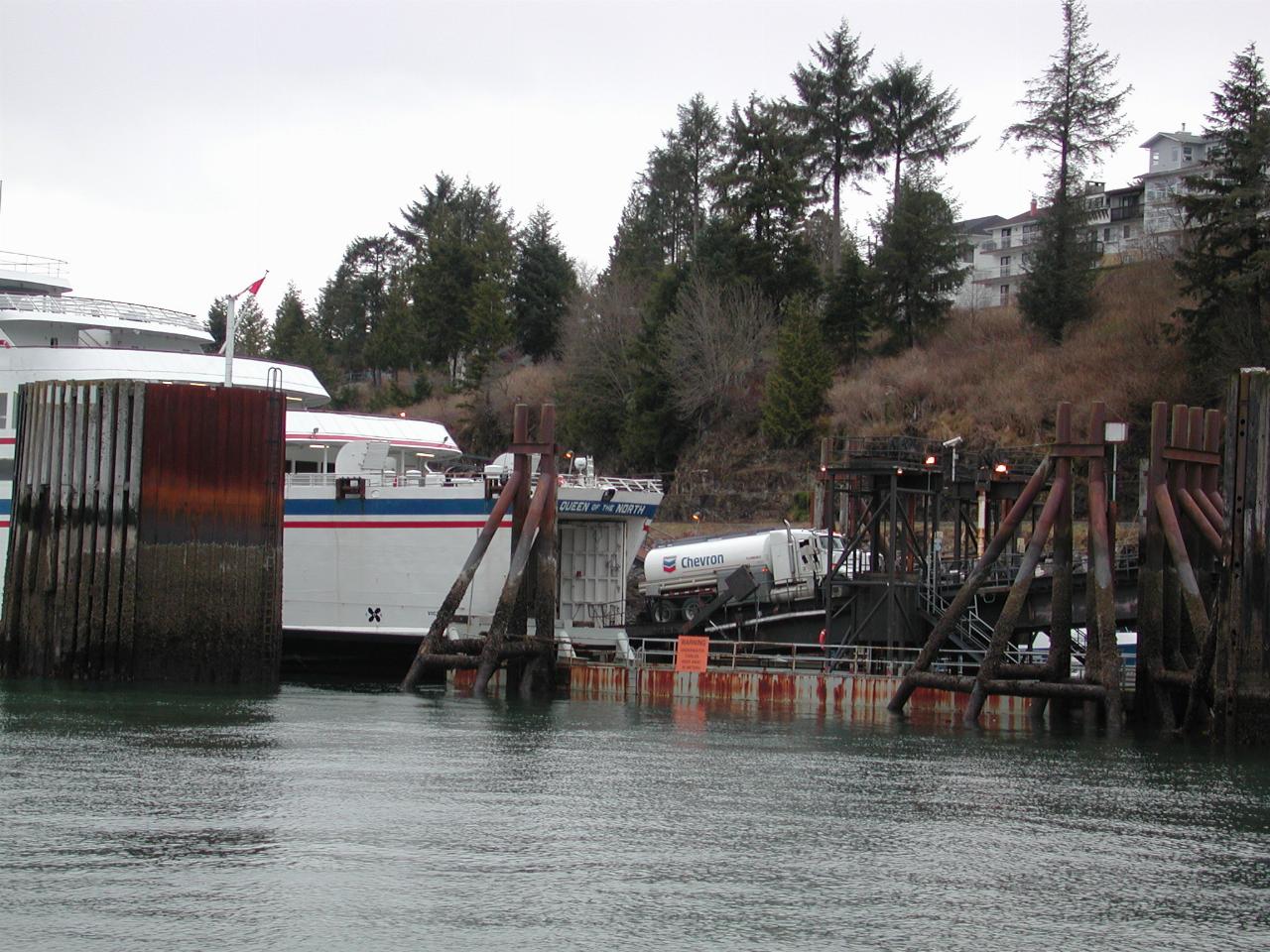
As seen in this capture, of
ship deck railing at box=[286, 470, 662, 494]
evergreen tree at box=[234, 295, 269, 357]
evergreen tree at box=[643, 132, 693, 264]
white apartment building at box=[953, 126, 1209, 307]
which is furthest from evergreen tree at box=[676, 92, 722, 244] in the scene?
ship deck railing at box=[286, 470, 662, 494]

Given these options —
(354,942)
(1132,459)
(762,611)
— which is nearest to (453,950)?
(354,942)

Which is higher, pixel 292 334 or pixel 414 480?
pixel 292 334

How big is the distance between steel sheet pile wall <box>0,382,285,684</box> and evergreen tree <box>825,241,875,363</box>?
3871 centimetres

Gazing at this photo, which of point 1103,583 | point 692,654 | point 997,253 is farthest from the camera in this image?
point 997,253

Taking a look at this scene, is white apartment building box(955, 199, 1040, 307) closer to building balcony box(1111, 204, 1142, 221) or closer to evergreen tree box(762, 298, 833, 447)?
building balcony box(1111, 204, 1142, 221)

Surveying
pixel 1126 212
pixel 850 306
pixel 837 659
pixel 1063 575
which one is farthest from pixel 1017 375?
pixel 1126 212

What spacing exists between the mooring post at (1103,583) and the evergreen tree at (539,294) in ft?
209

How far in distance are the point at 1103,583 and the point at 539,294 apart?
66.8 m

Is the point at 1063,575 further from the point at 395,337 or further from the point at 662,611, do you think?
the point at 395,337

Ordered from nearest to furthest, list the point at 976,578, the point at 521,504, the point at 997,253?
the point at 976,578, the point at 521,504, the point at 997,253

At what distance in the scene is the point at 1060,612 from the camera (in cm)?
3103

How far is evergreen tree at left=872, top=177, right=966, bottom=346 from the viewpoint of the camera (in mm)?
67000

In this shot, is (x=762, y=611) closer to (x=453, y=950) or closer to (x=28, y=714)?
(x=28, y=714)

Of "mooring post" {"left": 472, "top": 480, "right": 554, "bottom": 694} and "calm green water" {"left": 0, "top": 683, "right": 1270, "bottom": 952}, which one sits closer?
"calm green water" {"left": 0, "top": 683, "right": 1270, "bottom": 952}
